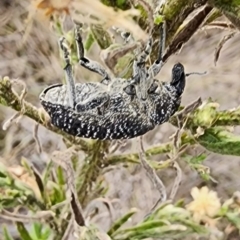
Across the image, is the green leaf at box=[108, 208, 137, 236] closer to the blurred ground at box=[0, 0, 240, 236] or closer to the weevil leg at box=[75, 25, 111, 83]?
the weevil leg at box=[75, 25, 111, 83]

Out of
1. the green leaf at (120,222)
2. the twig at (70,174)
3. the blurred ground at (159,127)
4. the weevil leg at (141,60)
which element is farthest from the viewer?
the blurred ground at (159,127)

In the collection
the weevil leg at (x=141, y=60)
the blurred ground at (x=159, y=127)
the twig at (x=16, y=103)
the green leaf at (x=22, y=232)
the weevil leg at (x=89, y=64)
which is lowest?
the blurred ground at (x=159, y=127)

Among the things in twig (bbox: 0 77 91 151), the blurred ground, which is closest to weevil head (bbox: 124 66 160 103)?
twig (bbox: 0 77 91 151)

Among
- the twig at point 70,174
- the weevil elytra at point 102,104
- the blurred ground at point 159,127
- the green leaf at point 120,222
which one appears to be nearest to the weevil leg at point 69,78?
the weevil elytra at point 102,104

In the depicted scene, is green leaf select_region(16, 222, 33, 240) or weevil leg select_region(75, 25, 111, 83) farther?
green leaf select_region(16, 222, 33, 240)

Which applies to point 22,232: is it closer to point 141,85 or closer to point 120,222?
point 120,222

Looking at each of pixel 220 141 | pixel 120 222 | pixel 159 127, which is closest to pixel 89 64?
pixel 220 141

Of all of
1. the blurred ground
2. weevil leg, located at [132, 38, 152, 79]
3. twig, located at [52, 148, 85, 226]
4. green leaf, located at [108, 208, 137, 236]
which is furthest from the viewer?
the blurred ground

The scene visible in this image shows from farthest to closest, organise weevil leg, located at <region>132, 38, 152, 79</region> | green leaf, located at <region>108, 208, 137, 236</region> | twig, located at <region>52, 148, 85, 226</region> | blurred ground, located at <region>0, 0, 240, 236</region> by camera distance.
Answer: blurred ground, located at <region>0, 0, 240, 236</region>, green leaf, located at <region>108, 208, 137, 236</region>, twig, located at <region>52, 148, 85, 226</region>, weevil leg, located at <region>132, 38, 152, 79</region>

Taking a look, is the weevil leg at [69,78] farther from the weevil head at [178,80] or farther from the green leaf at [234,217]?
the green leaf at [234,217]

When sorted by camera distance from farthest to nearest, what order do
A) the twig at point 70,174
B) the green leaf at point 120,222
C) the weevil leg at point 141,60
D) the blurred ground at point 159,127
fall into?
1. the blurred ground at point 159,127
2. the green leaf at point 120,222
3. the twig at point 70,174
4. the weevil leg at point 141,60
